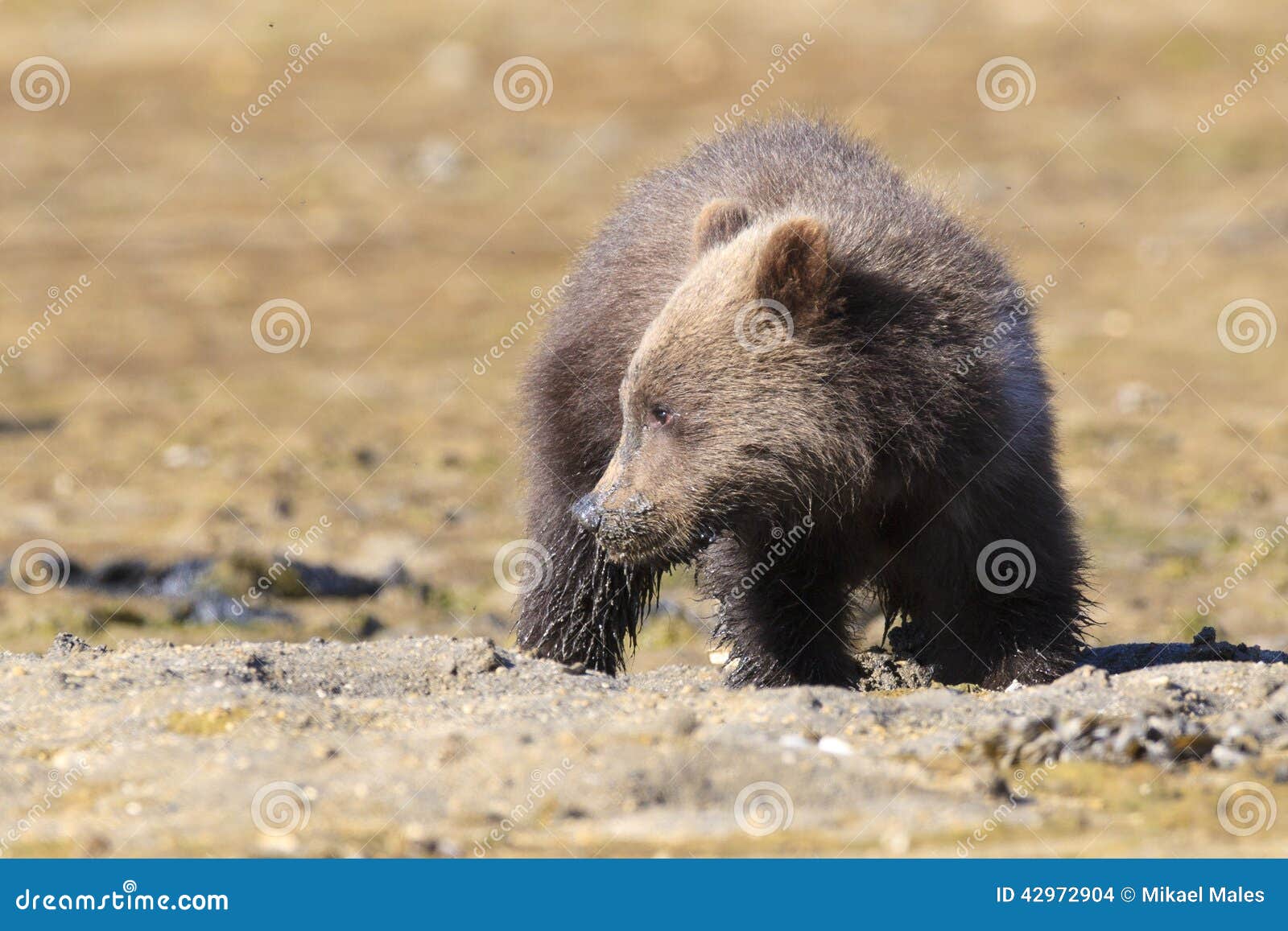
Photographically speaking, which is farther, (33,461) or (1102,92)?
(1102,92)

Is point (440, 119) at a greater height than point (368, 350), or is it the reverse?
point (440, 119)

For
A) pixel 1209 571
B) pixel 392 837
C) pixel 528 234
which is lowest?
pixel 392 837

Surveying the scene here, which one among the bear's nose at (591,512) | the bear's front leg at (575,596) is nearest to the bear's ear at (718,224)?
the bear's nose at (591,512)

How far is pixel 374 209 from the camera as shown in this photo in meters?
26.2

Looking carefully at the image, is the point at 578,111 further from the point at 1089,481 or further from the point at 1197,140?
the point at 1089,481

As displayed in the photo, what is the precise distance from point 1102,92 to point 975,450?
25996 millimetres

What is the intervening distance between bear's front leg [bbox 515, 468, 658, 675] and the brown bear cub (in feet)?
1.09

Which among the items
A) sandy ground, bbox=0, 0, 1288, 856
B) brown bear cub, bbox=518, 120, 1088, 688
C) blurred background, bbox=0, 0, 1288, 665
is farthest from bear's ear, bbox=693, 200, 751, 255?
blurred background, bbox=0, 0, 1288, 665

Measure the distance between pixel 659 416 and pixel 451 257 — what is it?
17803 millimetres

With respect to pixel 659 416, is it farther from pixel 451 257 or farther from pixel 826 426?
pixel 451 257

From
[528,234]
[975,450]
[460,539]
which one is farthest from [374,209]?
[975,450]

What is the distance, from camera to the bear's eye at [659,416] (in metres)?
6.50

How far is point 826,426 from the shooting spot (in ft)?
20.9

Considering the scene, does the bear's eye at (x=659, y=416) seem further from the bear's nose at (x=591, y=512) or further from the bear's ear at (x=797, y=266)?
the bear's ear at (x=797, y=266)
